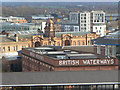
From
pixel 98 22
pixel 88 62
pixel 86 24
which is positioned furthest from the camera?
pixel 98 22

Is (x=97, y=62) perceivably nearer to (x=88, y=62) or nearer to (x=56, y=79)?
(x=88, y=62)

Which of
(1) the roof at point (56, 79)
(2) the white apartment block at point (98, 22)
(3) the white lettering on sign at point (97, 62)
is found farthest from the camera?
(2) the white apartment block at point (98, 22)

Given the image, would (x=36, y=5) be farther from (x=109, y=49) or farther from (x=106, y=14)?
(x=109, y=49)

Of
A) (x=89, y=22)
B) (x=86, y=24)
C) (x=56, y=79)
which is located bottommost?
(x=56, y=79)

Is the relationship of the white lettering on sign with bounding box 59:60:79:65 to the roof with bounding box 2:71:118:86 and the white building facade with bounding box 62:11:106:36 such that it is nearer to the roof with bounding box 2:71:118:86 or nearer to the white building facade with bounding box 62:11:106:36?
the roof with bounding box 2:71:118:86

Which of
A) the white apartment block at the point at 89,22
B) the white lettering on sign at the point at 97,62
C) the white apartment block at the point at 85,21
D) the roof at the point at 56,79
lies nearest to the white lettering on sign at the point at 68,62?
the white lettering on sign at the point at 97,62

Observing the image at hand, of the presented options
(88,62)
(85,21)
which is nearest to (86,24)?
(85,21)

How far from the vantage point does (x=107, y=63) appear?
11617 millimetres

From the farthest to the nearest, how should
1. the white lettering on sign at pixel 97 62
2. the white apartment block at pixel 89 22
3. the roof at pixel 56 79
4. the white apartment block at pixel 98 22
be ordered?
the white apartment block at pixel 98 22, the white apartment block at pixel 89 22, the white lettering on sign at pixel 97 62, the roof at pixel 56 79

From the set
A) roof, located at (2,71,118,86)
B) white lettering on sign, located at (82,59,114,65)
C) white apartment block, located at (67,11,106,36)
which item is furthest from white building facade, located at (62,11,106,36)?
roof, located at (2,71,118,86)

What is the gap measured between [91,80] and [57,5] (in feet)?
88.1

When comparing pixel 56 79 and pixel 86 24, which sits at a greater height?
pixel 86 24

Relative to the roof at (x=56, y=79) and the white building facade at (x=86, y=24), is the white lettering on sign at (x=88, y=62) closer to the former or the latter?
the roof at (x=56, y=79)

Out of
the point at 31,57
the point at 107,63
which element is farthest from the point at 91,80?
the point at 31,57
